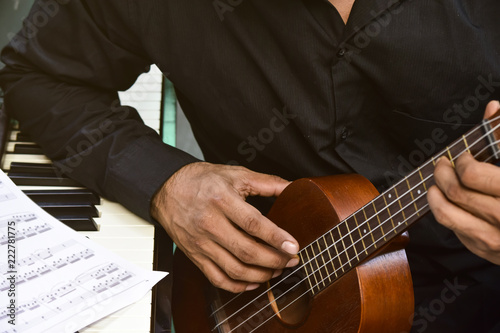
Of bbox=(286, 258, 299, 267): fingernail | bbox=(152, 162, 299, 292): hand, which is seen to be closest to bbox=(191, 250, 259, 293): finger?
bbox=(152, 162, 299, 292): hand

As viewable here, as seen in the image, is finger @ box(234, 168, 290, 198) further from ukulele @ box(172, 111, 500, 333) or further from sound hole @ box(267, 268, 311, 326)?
sound hole @ box(267, 268, 311, 326)

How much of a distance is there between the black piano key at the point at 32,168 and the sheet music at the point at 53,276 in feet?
0.46

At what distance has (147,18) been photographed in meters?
1.13

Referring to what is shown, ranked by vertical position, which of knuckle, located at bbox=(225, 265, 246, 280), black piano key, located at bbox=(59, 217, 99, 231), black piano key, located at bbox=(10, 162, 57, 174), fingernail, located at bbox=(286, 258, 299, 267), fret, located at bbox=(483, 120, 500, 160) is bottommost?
knuckle, located at bbox=(225, 265, 246, 280)

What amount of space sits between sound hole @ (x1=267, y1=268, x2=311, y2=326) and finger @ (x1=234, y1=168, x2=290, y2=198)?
16cm

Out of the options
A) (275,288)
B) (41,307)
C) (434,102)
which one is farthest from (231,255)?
(434,102)

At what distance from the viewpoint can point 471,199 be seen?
64 cm

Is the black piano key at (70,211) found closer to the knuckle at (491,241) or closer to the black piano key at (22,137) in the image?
the black piano key at (22,137)

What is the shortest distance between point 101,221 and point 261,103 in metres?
0.40

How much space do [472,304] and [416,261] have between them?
0.13 meters

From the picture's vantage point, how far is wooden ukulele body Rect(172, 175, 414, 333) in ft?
2.71

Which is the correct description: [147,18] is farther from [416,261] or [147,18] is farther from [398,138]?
[416,261]

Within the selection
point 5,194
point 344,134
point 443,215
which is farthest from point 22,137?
point 443,215

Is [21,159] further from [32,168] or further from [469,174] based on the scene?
[469,174]
